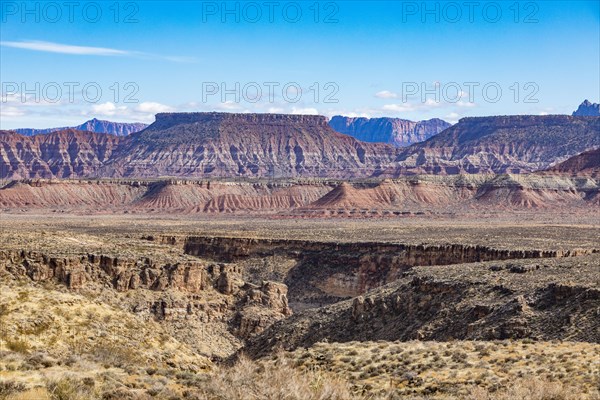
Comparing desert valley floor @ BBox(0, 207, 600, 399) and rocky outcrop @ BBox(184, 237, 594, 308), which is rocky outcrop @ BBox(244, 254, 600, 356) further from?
rocky outcrop @ BBox(184, 237, 594, 308)

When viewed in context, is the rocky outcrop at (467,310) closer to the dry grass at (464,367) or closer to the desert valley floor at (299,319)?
the desert valley floor at (299,319)

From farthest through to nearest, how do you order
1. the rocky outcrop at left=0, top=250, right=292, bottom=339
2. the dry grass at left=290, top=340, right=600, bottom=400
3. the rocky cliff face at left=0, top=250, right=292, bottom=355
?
the rocky outcrop at left=0, top=250, right=292, bottom=339
the rocky cliff face at left=0, top=250, right=292, bottom=355
the dry grass at left=290, top=340, right=600, bottom=400

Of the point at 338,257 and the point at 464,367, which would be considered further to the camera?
the point at 338,257

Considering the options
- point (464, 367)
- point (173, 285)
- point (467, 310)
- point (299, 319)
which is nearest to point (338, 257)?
point (173, 285)

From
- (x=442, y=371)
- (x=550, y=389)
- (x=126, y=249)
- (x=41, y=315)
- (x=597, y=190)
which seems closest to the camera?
(x=550, y=389)

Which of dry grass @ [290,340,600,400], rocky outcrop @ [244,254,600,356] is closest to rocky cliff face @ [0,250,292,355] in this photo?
rocky outcrop @ [244,254,600,356]

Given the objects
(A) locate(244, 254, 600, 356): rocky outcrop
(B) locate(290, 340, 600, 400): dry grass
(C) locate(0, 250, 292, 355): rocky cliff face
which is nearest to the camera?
(B) locate(290, 340, 600, 400): dry grass

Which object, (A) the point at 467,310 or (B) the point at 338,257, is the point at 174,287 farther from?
(B) the point at 338,257

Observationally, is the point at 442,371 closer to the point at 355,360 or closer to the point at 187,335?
the point at 355,360

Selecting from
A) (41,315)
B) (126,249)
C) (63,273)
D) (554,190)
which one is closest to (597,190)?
(554,190)
